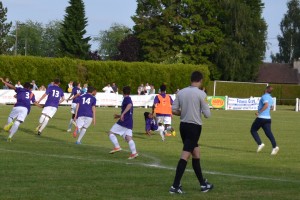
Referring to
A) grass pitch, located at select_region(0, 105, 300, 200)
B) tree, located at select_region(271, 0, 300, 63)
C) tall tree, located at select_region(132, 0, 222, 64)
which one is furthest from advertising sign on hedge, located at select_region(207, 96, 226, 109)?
tree, located at select_region(271, 0, 300, 63)

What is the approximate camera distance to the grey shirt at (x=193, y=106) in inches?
474

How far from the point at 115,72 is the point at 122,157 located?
46339 millimetres

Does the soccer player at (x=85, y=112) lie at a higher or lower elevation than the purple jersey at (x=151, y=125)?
higher

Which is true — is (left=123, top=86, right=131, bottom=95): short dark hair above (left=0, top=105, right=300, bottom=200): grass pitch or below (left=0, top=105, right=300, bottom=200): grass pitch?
above

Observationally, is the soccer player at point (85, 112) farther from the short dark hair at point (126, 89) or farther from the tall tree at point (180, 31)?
the tall tree at point (180, 31)

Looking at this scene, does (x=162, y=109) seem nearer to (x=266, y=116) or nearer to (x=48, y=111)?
(x=48, y=111)

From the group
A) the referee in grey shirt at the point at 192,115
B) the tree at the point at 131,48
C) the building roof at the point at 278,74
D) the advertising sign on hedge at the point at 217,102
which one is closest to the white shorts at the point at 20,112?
the referee in grey shirt at the point at 192,115

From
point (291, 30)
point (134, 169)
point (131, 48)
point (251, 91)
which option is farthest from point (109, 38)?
point (134, 169)

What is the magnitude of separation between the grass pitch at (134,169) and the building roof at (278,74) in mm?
96894

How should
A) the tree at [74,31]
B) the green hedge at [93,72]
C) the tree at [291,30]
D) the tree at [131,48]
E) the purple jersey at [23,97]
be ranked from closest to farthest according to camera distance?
1. the purple jersey at [23,97]
2. the green hedge at [93,72]
3. the tree at [74,31]
4. the tree at [131,48]
5. the tree at [291,30]

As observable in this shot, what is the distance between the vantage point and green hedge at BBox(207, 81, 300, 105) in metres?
78.5

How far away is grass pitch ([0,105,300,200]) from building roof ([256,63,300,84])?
9689 cm

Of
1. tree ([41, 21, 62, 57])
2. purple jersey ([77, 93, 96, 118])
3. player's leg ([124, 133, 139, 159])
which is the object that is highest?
tree ([41, 21, 62, 57])

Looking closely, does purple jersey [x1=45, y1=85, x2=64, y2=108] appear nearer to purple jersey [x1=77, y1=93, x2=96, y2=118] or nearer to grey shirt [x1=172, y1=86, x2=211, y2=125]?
purple jersey [x1=77, y1=93, x2=96, y2=118]
